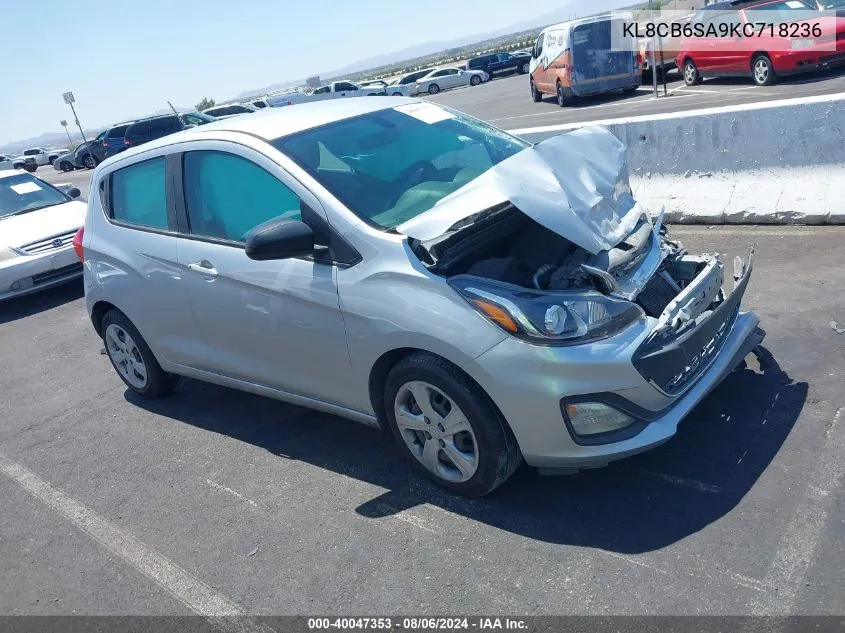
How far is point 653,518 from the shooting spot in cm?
357

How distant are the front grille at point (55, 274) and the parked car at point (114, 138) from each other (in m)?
23.9

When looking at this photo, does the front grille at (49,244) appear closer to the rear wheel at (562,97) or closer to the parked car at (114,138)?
the rear wheel at (562,97)

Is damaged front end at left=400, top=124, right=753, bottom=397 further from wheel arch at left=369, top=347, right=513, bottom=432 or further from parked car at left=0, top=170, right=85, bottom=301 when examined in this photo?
parked car at left=0, top=170, right=85, bottom=301

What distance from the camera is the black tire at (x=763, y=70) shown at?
16.3 m

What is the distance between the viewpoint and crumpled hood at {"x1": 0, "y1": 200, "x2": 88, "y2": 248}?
384 inches

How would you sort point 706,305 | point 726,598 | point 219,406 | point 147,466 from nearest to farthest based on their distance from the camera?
1. point 726,598
2. point 706,305
3. point 147,466
4. point 219,406

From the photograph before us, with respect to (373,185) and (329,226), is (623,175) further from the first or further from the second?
(329,226)

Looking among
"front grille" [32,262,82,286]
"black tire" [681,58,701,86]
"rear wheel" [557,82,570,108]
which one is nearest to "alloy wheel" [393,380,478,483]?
"front grille" [32,262,82,286]

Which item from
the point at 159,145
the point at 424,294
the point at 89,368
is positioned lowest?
the point at 89,368

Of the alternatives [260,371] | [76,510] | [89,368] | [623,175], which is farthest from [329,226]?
[89,368]

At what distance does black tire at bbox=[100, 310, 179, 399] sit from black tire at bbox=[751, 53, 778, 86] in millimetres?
14568

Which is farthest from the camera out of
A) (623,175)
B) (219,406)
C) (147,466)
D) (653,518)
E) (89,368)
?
(89,368)

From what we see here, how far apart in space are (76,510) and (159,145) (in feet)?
7.50

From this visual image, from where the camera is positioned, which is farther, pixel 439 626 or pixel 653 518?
pixel 653 518
